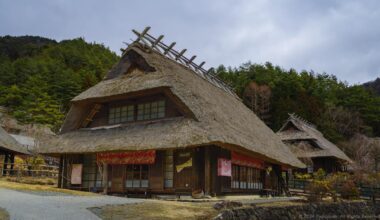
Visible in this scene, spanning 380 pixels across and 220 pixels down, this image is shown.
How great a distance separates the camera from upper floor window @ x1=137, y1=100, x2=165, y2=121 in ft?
67.1

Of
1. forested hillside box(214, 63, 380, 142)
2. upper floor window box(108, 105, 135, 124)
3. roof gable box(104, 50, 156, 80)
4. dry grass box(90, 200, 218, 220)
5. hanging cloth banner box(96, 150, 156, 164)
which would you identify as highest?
forested hillside box(214, 63, 380, 142)

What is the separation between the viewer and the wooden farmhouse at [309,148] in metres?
Answer: 39.1

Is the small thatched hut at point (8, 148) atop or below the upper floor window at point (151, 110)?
below

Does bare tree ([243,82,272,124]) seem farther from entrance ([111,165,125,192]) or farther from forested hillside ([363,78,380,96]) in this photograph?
entrance ([111,165,125,192])

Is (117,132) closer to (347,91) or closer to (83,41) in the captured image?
(347,91)

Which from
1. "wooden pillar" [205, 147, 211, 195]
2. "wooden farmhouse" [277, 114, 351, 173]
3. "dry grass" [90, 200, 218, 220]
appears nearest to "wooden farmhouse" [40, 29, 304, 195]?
"wooden pillar" [205, 147, 211, 195]

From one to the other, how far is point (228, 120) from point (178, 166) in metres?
4.04

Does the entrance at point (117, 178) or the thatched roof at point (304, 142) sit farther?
the thatched roof at point (304, 142)

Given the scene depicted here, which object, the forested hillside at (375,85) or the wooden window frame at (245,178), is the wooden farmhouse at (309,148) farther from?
the forested hillside at (375,85)

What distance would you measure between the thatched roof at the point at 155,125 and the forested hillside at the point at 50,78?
31.4m

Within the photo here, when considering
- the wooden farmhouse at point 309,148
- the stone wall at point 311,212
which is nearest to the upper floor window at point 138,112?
the stone wall at point 311,212

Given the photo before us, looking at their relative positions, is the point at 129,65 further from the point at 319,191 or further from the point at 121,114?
the point at 319,191

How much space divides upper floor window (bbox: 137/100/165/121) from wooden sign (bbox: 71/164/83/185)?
4385 mm

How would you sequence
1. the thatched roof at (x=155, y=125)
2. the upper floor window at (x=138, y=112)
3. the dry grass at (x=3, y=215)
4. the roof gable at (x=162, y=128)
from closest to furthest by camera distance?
the dry grass at (x=3, y=215), the roof gable at (x=162, y=128), the thatched roof at (x=155, y=125), the upper floor window at (x=138, y=112)
